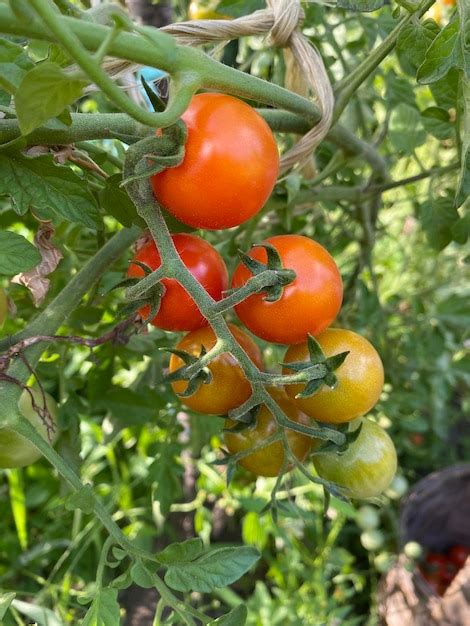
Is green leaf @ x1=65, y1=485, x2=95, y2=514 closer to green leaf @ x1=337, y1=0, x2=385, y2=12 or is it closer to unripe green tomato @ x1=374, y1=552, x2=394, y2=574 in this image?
green leaf @ x1=337, y1=0, x2=385, y2=12

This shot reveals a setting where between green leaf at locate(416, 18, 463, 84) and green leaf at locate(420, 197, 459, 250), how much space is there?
1.18 feet

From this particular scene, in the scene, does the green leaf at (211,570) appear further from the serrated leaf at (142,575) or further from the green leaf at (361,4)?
the green leaf at (361,4)

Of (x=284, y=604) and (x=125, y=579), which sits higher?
(x=125, y=579)

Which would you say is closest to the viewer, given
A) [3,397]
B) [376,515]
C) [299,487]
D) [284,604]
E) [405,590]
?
[3,397]

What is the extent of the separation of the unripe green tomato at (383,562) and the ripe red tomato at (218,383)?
1322 mm

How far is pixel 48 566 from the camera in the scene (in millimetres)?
1562

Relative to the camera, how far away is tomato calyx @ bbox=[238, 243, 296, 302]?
0.48 metres

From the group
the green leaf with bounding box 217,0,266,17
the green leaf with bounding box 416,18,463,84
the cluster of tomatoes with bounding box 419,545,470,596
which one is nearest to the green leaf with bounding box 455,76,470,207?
the green leaf with bounding box 416,18,463,84

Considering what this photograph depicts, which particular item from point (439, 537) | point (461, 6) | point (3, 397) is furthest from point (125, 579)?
point (439, 537)

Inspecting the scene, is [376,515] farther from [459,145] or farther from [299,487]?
[459,145]

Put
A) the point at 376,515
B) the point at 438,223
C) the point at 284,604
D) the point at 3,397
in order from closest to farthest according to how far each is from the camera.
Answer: the point at 3,397 < the point at 438,223 < the point at 284,604 < the point at 376,515

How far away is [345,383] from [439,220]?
16.3 inches

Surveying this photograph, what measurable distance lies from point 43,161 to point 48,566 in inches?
51.9

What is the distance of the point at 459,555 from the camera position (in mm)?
1905
